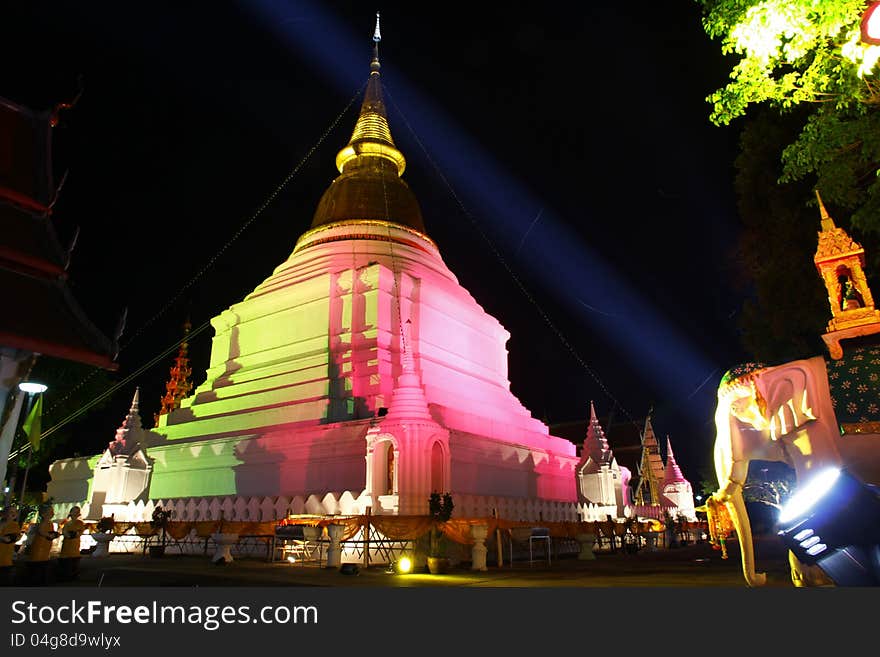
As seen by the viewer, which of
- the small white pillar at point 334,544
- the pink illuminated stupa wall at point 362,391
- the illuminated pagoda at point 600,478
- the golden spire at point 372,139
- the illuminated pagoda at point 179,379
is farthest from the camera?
the illuminated pagoda at point 179,379

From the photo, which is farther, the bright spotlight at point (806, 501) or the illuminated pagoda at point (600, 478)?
the illuminated pagoda at point (600, 478)

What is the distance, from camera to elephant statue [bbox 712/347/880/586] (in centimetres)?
536

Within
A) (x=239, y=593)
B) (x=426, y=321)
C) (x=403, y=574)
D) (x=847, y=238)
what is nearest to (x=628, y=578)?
(x=403, y=574)

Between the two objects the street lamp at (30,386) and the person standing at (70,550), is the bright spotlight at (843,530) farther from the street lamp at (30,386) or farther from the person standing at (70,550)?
the person standing at (70,550)

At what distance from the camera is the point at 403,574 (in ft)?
32.7

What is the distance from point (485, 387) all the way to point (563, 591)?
17.3 metres

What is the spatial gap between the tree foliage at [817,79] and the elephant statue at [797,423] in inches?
111

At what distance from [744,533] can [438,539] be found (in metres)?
6.33

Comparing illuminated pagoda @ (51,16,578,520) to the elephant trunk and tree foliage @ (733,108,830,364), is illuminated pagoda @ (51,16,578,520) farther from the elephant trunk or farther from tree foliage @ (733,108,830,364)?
the elephant trunk

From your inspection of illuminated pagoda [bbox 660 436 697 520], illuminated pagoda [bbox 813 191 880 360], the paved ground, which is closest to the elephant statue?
illuminated pagoda [bbox 813 191 880 360]

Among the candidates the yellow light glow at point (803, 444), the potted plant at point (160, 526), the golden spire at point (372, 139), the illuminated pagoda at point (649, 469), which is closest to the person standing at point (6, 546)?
the potted plant at point (160, 526)

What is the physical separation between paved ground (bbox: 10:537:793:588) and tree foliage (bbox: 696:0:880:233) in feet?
18.3

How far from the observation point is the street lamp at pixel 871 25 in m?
4.66

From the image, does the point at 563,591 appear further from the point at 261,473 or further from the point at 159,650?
the point at 261,473
